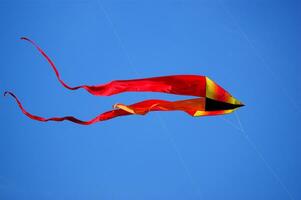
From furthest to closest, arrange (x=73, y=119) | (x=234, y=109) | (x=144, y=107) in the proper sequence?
1. (x=234, y=109)
2. (x=144, y=107)
3. (x=73, y=119)

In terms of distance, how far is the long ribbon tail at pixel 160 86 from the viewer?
8.92 m

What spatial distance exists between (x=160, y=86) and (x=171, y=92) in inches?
13.7

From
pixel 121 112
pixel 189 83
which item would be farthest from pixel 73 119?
pixel 189 83

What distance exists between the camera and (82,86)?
8.65 m

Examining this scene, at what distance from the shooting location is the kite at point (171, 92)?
344 inches

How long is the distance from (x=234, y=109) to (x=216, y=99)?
27.0 inches

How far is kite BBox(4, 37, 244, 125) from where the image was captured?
8747 mm

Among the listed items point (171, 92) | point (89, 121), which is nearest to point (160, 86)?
point (171, 92)

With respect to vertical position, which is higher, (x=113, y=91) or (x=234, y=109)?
(x=113, y=91)

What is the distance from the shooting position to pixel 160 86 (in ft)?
30.0

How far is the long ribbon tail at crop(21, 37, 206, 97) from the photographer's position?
29.3ft

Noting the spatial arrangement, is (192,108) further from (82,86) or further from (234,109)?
(82,86)

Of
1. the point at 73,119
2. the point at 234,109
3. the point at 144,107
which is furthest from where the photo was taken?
the point at 234,109

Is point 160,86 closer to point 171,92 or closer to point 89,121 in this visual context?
point 171,92
